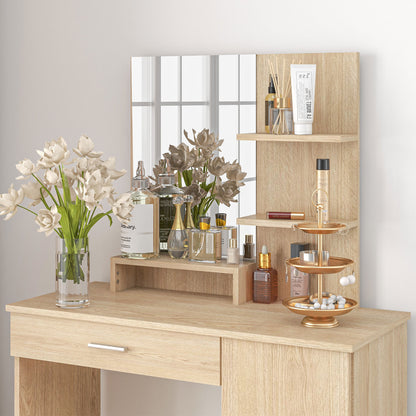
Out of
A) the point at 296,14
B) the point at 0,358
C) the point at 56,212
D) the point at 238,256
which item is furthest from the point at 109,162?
the point at 0,358

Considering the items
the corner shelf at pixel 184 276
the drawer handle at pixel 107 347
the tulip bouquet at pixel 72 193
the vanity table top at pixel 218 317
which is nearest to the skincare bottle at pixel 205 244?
the corner shelf at pixel 184 276

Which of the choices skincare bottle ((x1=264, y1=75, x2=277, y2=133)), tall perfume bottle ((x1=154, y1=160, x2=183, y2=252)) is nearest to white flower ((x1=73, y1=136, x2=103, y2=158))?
tall perfume bottle ((x1=154, y1=160, x2=183, y2=252))

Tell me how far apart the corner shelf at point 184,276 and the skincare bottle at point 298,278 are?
13 cm

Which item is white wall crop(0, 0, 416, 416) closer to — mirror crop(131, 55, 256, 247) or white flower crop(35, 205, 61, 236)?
mirror crop(131, 55, 256, 247)

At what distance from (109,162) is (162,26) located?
57 centimetres

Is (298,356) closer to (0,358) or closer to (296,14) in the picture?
(296,14)

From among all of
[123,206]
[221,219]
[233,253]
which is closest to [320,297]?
[233,253]

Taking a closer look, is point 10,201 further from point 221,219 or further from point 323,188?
point 323,188

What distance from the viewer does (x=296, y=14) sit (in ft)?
7.57

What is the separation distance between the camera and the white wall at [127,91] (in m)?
2.21

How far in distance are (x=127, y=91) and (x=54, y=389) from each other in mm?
1006

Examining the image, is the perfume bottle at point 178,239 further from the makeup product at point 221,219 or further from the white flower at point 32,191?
the white flower at point 32,191

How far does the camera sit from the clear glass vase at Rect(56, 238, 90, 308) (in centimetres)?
224

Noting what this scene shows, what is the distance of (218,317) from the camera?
2125 millimetres
